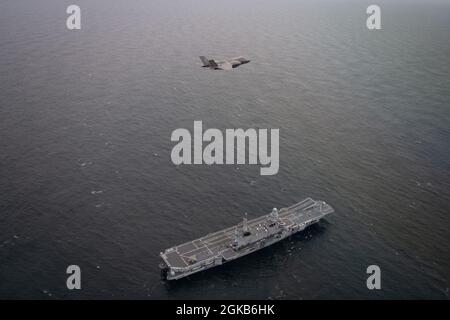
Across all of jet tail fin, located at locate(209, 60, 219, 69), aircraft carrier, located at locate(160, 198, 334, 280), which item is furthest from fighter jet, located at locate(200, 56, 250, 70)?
aircraft carrier, located at locate(160, 198, 334, 280)

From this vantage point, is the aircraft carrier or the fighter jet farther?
the fighter jet

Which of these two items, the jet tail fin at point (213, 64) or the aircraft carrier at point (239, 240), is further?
the jet tail fin at point (213, 64)

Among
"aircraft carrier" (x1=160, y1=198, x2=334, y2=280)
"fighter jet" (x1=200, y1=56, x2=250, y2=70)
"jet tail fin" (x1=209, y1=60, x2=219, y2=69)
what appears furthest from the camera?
"jet tail fin" (x1=209, y1=60, x2=219, y2=69)

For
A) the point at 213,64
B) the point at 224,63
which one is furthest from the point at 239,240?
the point at 213,64

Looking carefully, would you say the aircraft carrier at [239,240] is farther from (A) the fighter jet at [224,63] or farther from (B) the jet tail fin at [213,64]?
(B) the jet tail fin at [213,64]

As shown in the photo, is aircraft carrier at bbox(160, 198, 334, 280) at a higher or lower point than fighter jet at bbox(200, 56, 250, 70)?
lower

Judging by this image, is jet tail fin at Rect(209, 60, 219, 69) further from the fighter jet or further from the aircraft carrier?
the aircraft carrier

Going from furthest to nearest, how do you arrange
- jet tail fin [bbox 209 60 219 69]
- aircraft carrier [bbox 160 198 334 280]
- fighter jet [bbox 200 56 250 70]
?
jet tail fin [bbox 209 60 219 69] < fighter jet [bbox 200 56 250 70] < aircraft carrier [bbox 160 198 334 280]

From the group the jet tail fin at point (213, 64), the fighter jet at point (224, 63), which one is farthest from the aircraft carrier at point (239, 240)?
the jet tail fin at point (213, 64)

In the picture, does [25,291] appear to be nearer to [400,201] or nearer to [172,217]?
[172,217]
